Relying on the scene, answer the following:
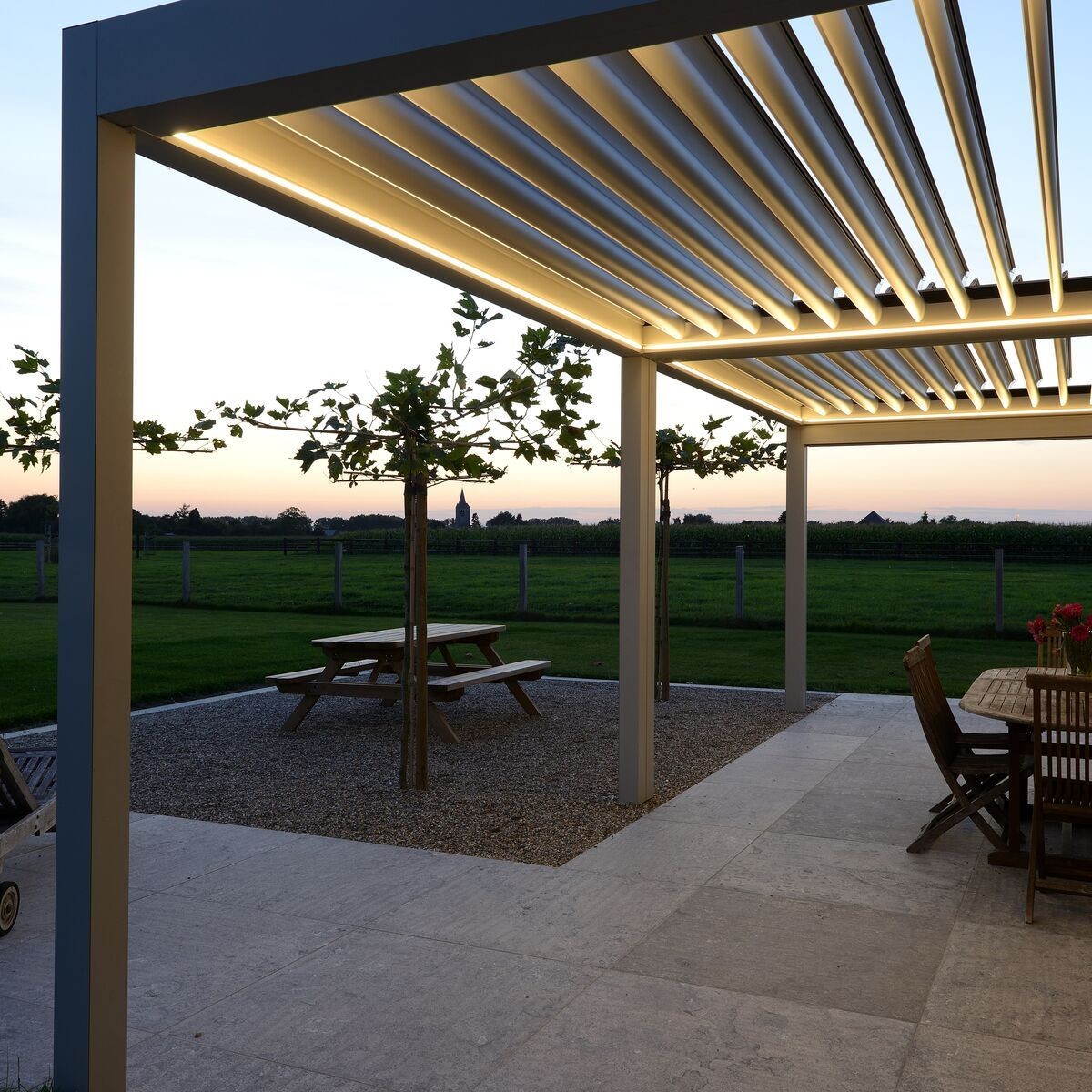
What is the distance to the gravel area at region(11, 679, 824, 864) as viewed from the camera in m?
5.68

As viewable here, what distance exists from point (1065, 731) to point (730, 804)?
89.4 inches

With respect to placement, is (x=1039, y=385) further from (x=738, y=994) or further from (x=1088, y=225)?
(x=738, y=994)

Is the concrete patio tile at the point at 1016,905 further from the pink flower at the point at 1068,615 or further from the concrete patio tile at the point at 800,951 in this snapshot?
the pink flower at the point at 1068,615

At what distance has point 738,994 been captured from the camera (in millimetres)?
3516

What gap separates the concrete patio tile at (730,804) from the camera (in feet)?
19.0

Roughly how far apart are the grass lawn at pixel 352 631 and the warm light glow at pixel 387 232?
6337 mm

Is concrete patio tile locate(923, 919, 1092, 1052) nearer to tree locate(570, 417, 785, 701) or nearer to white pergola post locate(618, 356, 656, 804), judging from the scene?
white pergola post locate(618, 356, 656, 804)

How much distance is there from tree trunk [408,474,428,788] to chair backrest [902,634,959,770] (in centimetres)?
284

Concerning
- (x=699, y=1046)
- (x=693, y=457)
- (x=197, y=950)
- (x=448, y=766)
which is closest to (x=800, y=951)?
(x=699, y=1046)

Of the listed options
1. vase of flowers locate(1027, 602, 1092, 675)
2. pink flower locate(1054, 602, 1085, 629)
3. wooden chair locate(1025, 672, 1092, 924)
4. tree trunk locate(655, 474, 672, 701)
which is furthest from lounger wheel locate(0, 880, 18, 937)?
tree trunk locate(655, 474, 672, 701)

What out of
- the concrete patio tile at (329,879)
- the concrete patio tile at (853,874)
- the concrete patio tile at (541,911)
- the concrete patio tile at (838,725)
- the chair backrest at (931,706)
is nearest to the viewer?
the concrete patio tile at (541,911)

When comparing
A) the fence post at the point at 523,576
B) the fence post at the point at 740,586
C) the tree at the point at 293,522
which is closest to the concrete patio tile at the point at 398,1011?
the fence post at the point at 740,586

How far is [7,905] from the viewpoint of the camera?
159 inches

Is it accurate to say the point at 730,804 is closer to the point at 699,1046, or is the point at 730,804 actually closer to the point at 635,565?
the point at 635,565
